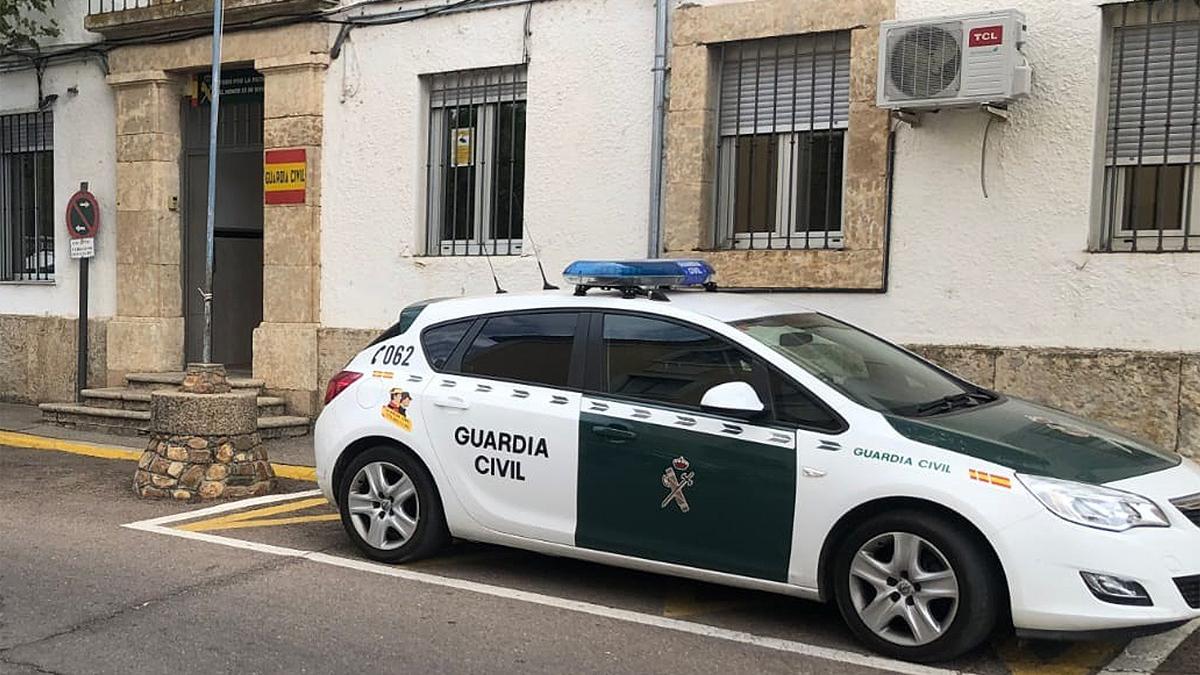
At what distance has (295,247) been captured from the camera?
37.8 ft

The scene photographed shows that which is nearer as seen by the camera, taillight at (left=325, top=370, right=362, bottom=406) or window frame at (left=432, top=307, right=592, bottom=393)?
window frame at (left=432, top=307, right=592, bottom=393)

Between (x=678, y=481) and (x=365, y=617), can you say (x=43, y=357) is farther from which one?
(x=678, y=481)

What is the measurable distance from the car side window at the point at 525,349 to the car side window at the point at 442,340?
0.11 metres

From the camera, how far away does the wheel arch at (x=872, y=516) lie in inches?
177

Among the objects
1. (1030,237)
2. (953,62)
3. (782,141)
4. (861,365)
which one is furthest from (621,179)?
(861,365)

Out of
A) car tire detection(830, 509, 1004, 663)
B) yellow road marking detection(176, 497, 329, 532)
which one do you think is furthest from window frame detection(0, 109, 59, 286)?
car tire detection(830, 509, 1004, 663)

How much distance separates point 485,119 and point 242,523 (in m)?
4.96

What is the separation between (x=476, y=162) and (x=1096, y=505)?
758 centimetres

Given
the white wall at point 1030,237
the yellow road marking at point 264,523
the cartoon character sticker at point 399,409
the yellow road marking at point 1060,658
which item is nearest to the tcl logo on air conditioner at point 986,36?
the white wall at point 1030,237

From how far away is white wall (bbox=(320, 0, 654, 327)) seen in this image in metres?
9.77

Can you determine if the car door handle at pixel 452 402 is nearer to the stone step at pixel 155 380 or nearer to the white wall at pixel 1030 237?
the white wall at pixel 1030 237

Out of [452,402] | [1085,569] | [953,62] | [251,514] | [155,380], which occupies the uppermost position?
[953,62]

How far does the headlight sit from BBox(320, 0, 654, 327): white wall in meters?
5.60

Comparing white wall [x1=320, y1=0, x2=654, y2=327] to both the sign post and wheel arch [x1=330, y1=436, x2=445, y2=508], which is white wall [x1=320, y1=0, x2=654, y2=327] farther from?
wheel arch [x1=330, y1=436, x2=445, y2=508]
